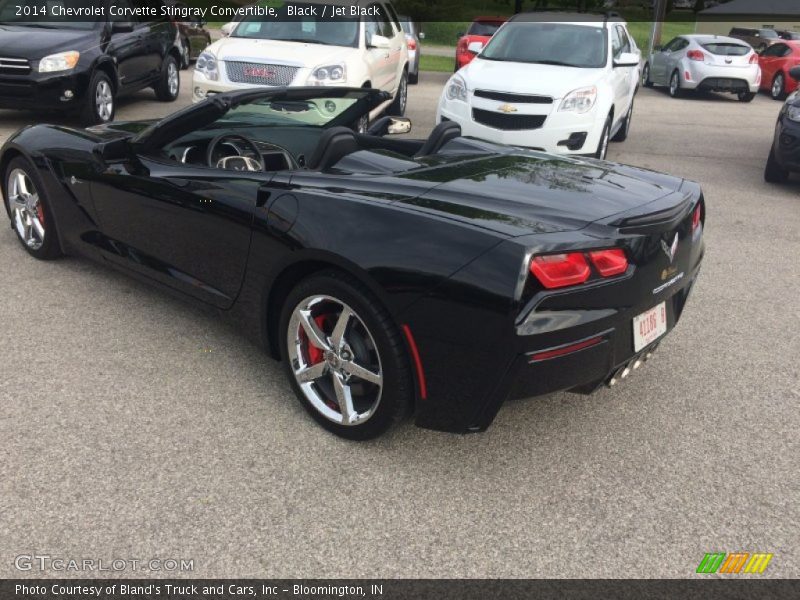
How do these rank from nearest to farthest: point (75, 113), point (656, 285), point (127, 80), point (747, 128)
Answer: point (656, 285), point (75, 113), point (127, 80), point (747, 128)

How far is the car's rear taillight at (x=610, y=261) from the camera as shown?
2.52 m

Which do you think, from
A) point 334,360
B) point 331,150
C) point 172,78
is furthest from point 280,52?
point 334,360

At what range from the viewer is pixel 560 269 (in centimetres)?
245

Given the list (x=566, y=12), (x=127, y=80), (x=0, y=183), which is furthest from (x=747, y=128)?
(x=0, y=183)

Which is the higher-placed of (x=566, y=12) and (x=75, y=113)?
(x=566, y=12)

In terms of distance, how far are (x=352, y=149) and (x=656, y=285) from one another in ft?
4.66

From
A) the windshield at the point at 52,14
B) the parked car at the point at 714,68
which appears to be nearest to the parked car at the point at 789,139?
the windshield at the point at 52,14

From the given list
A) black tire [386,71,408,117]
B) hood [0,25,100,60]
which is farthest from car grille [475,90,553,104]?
hood [0,25,100,60]

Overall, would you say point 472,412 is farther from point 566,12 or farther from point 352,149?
point 566,12

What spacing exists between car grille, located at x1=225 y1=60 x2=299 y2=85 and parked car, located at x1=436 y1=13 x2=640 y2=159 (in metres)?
1.81

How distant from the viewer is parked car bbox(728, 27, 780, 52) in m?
20.6

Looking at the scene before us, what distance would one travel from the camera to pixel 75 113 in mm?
9492

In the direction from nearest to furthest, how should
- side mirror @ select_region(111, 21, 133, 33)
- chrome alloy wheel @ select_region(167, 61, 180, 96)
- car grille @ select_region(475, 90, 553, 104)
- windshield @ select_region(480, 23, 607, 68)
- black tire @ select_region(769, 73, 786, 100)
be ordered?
car grille @ select_region(475, 90, 553, 104) < windshield @ select_region(480, 23, 607, 68) < side mirror @ select_region(111, 21, 133, 33) < chrome alloy wheel @ select_region(167, 61, 180, 96) < black tire @ select_region(769, 73, 786, 100)

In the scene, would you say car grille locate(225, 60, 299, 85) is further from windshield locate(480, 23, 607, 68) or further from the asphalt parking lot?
the asphalt parking lot
